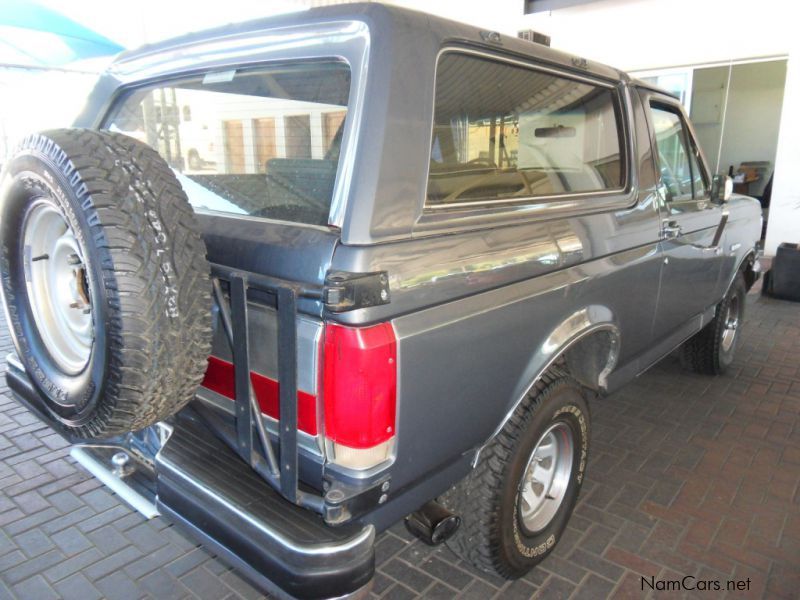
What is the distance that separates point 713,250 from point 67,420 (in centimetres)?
359

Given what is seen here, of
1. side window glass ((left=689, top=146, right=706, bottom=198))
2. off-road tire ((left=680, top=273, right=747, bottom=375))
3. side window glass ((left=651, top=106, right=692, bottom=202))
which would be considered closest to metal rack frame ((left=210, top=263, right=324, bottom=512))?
side window glass ((left=651, top=106, right=692, bottom=202))

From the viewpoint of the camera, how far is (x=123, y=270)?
1488 mm

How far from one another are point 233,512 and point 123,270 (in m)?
0.74

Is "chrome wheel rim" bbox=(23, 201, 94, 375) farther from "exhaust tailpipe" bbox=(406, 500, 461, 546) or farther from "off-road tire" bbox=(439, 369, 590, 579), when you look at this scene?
"off-road tire" bbox=(439, 369, 590, 579)

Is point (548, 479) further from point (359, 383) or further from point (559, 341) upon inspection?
point (359, 383)

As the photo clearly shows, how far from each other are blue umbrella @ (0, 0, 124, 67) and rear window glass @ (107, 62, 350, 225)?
709 cm

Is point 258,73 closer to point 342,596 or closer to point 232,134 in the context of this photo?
point 232,134

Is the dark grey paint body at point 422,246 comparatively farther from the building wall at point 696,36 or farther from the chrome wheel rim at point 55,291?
the building wall at point 696,36

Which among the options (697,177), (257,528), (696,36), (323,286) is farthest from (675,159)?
(696,36)

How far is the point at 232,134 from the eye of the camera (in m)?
2.22

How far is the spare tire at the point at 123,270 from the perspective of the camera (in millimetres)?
1509

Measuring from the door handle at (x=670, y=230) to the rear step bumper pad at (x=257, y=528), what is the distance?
7.16 ft

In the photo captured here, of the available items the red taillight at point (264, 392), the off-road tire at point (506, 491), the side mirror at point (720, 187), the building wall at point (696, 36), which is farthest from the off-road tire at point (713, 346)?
the building wall at point (696, 36)

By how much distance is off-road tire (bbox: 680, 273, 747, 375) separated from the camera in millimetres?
4305
